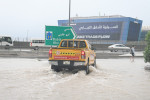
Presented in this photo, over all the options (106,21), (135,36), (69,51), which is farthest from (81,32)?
(69,51)

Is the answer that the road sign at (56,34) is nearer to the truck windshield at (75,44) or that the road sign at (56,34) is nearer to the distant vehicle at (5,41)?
the truck windshield at (75,44)

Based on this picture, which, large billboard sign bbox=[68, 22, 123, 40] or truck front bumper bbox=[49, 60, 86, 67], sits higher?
large billboard sign bbox=[68, 22, 123, 40]

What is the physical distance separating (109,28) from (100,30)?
11.7 ft

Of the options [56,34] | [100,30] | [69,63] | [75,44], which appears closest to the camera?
[69,63]

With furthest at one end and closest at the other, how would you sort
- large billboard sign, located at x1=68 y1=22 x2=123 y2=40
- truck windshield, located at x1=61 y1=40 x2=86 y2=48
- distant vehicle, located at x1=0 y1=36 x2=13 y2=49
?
large billboard sign, located at x1=68 y1=22 x2=123 y2=40 < distant vehicle, located at x1=0 y1=36 x2=13 y2=49 < truck windshield, located at x1=61 y1=40 x2=86 y2=48

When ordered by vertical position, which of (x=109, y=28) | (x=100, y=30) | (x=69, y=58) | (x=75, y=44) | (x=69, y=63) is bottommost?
(x=69, y=63)

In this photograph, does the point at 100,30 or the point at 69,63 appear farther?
the point at 100,30

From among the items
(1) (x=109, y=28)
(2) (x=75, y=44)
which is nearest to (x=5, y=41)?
(2) (x=75, y=44)

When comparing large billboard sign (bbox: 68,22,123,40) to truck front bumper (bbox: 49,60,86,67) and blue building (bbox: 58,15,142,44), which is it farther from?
truck front bumper (bbox: 49,60,86,67)

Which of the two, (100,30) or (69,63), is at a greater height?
(100,30)

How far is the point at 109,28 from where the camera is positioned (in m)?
91.9

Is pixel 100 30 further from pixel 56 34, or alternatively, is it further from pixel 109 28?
pixel 56 34

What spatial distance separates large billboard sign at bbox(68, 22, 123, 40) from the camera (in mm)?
90238

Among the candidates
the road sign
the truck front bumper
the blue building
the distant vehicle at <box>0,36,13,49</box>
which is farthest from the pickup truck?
the blue building
